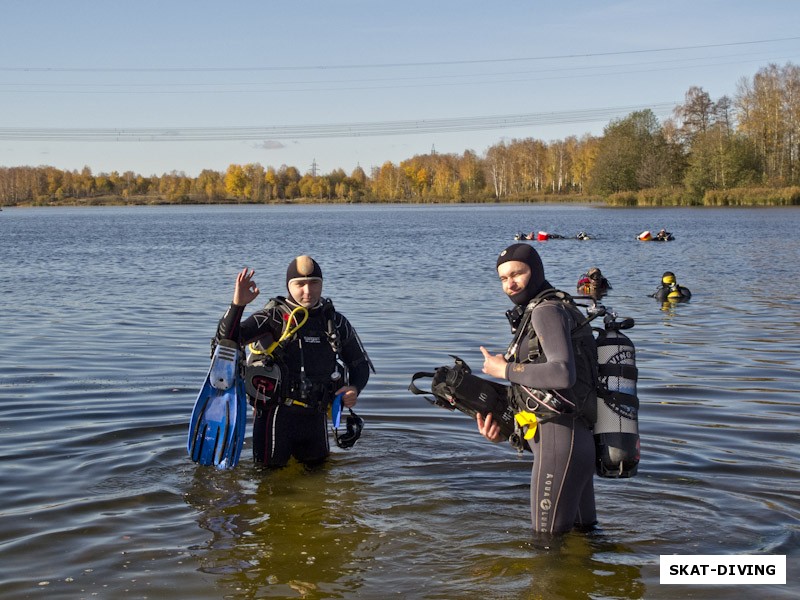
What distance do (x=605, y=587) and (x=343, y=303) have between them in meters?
15.2

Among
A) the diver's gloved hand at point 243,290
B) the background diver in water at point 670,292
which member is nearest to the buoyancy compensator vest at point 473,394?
the diver's gloved hand at point 243,290

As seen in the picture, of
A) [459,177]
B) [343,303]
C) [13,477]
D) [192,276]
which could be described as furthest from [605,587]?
[459,177]

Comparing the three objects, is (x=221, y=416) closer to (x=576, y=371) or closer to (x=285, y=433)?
(x=285, y=433)

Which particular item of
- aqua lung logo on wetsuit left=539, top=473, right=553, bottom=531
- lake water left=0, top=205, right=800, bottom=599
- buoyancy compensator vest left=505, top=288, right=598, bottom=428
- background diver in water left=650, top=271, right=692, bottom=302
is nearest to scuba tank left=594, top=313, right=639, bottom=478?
buoyancy compensator vest left=505, top=288, right=598, bottom=428

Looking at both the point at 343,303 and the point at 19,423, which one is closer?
the point at 19,423

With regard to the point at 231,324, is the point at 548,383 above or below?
below

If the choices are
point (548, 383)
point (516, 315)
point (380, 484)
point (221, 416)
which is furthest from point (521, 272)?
point (221, 416)

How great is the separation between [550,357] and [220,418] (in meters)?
3.17

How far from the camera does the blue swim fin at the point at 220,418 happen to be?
724 cm

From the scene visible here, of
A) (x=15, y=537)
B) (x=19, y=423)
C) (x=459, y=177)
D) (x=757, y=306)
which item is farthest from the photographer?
(x=459, y=177)

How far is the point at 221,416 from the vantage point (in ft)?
24.1

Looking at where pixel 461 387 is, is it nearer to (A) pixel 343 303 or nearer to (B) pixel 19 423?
(B) pixel 19 423

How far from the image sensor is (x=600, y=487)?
7387 millimetres

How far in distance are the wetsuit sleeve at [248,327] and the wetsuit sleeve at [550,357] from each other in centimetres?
239
